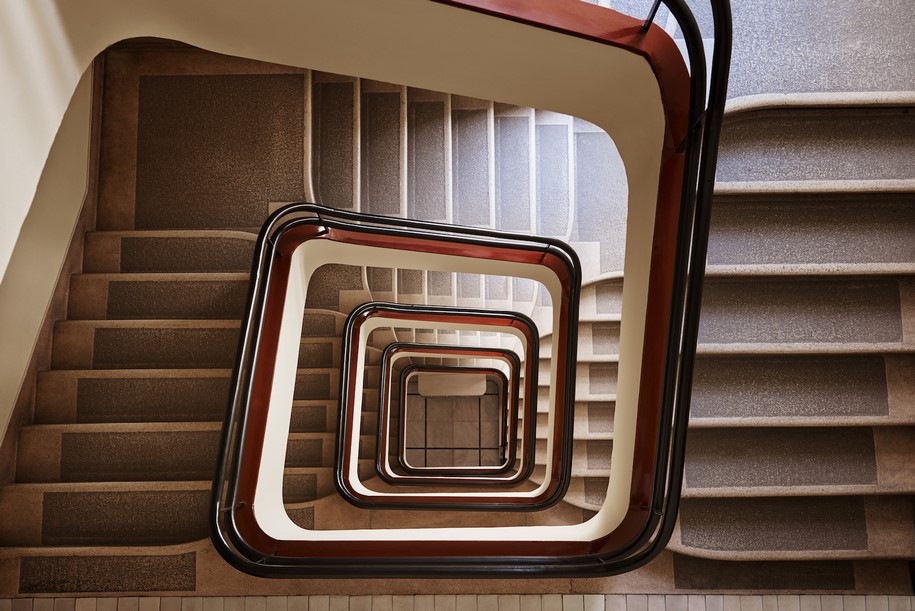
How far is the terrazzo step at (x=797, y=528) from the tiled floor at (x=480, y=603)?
700 millimetres

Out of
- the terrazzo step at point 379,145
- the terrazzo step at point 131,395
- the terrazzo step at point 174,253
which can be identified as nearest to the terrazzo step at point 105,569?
the terrazzo step at point 131,395

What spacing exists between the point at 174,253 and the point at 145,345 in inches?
20.8

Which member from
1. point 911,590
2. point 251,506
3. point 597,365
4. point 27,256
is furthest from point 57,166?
point 911,590

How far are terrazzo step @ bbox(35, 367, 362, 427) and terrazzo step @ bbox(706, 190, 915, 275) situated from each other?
2.24 metres

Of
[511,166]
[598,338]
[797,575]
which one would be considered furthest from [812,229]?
[511,166]

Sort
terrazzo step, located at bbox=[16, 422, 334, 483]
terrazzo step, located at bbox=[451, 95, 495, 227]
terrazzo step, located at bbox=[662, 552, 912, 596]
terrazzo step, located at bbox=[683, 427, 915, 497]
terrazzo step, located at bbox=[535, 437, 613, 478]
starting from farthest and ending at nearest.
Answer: terrazzo step, located at bbox=[451, 95, 495, 227] → terrazzo step, located at bbox=[535, 437, 613, 478] → terrazzo step, located at bbox=[16, 422, 334, 483] → terrazzo step, located at bbox=[662, 552, 912, 596] → terrazzo step, located at bbox=[683, 427, 915, 497]

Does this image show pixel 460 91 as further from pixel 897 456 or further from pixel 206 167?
pixel 206 167

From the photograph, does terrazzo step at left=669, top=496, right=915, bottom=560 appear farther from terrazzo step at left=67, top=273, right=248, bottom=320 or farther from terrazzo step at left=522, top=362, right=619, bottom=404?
terrazzo step at left=67, top=273, right=248, bottom=320

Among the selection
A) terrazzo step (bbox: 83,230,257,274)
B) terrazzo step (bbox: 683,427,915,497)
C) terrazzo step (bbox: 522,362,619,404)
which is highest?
terrazzo step (bbox: 83,230,257,274)

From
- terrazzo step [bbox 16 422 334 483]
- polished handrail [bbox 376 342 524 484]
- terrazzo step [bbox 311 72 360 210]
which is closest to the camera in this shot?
terrazzo step [bbox 16 422 334 483]

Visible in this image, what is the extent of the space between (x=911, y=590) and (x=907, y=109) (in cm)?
204

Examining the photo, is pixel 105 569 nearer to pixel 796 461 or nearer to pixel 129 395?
pixel 129 395

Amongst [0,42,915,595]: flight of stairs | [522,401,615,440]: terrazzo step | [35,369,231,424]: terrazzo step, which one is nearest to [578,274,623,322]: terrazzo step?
[0,42,915,595]: flight of stairs

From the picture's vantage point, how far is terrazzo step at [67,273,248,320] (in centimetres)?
317
